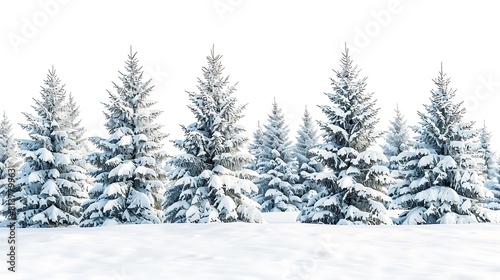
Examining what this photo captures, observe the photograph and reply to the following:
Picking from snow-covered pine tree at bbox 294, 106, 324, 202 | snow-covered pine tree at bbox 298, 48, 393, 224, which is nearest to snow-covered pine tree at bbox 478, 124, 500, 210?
snow-covered pine tree at bbox 294, 106, 324, 202

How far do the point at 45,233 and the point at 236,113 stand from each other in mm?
11474

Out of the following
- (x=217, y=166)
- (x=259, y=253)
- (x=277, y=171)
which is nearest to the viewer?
(x=259, y=253)

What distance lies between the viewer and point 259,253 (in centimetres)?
877

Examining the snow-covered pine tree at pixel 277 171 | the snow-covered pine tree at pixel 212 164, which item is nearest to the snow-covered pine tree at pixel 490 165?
the snow-covered pine tree at pixel 277 171

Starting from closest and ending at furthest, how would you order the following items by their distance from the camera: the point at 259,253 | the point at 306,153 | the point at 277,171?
the point at 259,253, the point at 277,171, the point at 306,153

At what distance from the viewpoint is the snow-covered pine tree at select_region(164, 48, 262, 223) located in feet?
62.8

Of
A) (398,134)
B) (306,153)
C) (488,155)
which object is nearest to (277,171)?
(306,153)

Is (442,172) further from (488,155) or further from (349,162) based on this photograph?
(488,155)

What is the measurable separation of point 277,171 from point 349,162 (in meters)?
15.1

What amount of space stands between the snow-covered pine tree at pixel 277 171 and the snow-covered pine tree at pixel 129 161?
14176mm

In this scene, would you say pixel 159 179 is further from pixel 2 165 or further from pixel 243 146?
pixel 2 165

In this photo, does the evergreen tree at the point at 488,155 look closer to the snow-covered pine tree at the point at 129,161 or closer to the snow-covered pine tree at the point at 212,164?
the snow-covered pine tree at the point at 212,164

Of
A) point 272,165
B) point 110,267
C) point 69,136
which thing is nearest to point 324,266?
point 110,267

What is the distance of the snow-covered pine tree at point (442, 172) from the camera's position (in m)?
20.6
